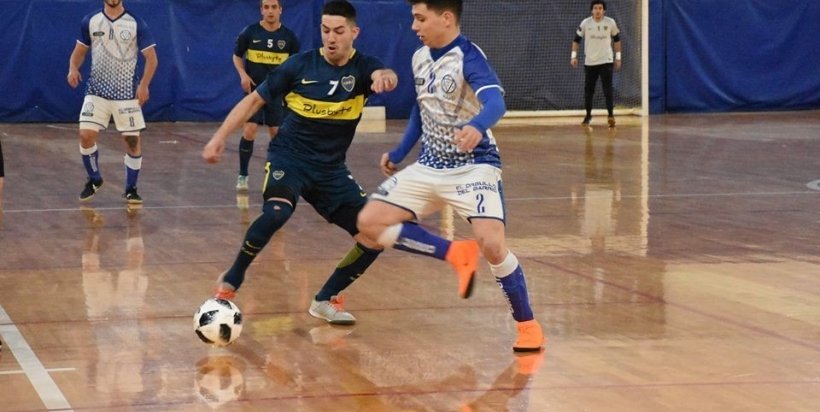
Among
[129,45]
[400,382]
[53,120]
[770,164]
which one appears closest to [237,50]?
[129,45]

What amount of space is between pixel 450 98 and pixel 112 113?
7415mm

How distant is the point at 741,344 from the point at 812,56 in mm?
24124

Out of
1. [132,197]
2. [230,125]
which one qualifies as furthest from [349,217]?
[132,197]

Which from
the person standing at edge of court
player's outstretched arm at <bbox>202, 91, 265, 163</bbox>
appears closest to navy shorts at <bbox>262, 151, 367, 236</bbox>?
player's outstretched arm at <bbox>202, 91, 265, 163</bbox>

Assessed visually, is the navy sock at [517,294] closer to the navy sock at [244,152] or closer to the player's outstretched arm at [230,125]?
the player's outstretched arm at [230,125]

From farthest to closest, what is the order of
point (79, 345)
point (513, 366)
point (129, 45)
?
1. point (129, 45)
2. point (79, 345)
3. point (513, 366)

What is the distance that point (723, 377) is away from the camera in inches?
255

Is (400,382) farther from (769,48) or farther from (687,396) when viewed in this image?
(769,48)

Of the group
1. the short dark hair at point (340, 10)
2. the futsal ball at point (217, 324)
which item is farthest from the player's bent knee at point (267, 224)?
the short dark hair at point (340, 10)

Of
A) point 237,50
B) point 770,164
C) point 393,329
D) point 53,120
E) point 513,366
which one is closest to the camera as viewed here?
point 513,366

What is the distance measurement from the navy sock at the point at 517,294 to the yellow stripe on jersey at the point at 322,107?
1515mm

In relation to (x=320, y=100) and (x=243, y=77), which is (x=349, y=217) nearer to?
(x=320, y=100)

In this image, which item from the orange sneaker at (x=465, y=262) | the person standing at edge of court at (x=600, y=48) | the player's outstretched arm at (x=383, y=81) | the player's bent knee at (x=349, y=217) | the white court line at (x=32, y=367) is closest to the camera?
the white court line at (x=32, y=367)

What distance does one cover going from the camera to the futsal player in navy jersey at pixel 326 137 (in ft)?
25.4
